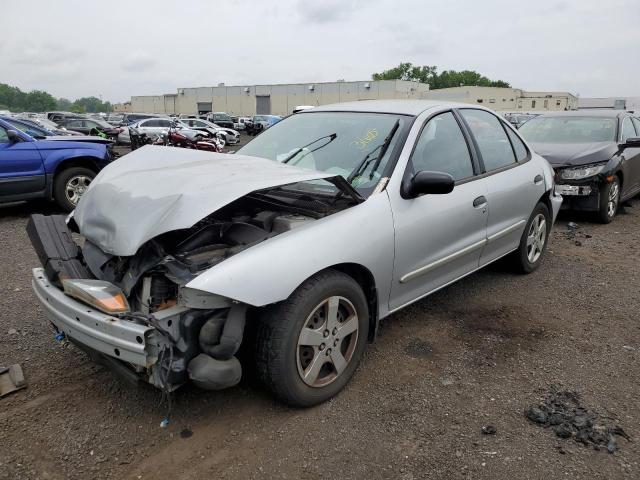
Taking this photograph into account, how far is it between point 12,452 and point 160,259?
45.5 inches

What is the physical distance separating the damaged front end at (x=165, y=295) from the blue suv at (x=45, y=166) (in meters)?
4.67

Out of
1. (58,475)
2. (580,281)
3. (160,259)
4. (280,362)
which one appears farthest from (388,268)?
(580,281)

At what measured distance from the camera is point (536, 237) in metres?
4.79

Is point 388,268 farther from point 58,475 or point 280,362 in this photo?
point 58,475

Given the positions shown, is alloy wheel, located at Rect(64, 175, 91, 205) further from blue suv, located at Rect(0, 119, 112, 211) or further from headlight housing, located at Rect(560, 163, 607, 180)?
headlight housing, located at Rect(560, 163, 607, 180)

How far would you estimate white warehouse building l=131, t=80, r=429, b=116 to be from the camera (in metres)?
57.9

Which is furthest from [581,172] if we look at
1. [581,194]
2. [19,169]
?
[19,169]

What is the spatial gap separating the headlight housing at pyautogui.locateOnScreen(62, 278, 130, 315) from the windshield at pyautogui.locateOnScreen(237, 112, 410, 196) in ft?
4.87

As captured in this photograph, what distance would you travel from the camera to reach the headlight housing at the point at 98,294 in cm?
226

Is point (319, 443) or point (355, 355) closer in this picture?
point (319, 443)

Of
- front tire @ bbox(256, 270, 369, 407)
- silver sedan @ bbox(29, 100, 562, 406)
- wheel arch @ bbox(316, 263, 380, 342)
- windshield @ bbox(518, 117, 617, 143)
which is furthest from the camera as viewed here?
windshield @ bbox(518, 117, 617, 143)

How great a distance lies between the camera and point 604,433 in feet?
8.17

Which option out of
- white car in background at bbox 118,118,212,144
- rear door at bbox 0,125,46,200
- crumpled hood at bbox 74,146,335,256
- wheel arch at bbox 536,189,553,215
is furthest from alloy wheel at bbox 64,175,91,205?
white car in background at bbox 118,118,212,144

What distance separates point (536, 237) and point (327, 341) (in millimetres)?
3070
